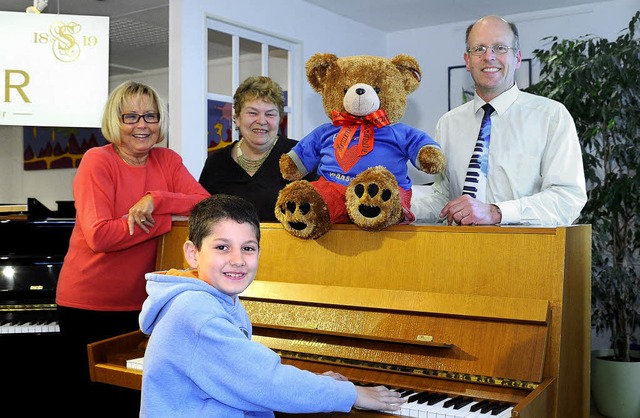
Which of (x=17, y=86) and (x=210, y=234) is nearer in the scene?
(x=210, y=234)

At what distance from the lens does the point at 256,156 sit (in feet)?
8.68

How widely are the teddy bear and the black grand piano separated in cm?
156

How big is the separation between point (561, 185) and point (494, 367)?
645 mm

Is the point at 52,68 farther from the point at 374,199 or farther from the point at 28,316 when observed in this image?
the point at 374,199

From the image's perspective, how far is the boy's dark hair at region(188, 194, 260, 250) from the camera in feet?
5.01

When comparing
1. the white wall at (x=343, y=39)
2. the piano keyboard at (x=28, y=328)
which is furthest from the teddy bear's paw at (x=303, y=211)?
the white wall at (x=343, y=39)

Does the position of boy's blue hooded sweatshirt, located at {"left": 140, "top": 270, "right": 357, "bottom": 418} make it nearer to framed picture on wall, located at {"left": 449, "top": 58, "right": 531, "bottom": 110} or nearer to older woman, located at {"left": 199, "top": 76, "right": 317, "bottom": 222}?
older woman, located at {"left": 199, "top": 76, "right": 317, "bottom": 222}

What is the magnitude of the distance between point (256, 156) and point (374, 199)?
3.01ft

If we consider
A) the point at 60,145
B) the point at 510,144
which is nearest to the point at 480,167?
the point at 510,144

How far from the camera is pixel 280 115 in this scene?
2.61 meters

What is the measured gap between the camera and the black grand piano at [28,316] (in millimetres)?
3066

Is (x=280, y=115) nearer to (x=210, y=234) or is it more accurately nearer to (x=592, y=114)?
(x=210, y=234)

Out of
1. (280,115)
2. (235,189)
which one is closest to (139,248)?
(235,189)

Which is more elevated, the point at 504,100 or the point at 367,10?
the point at 367,10
